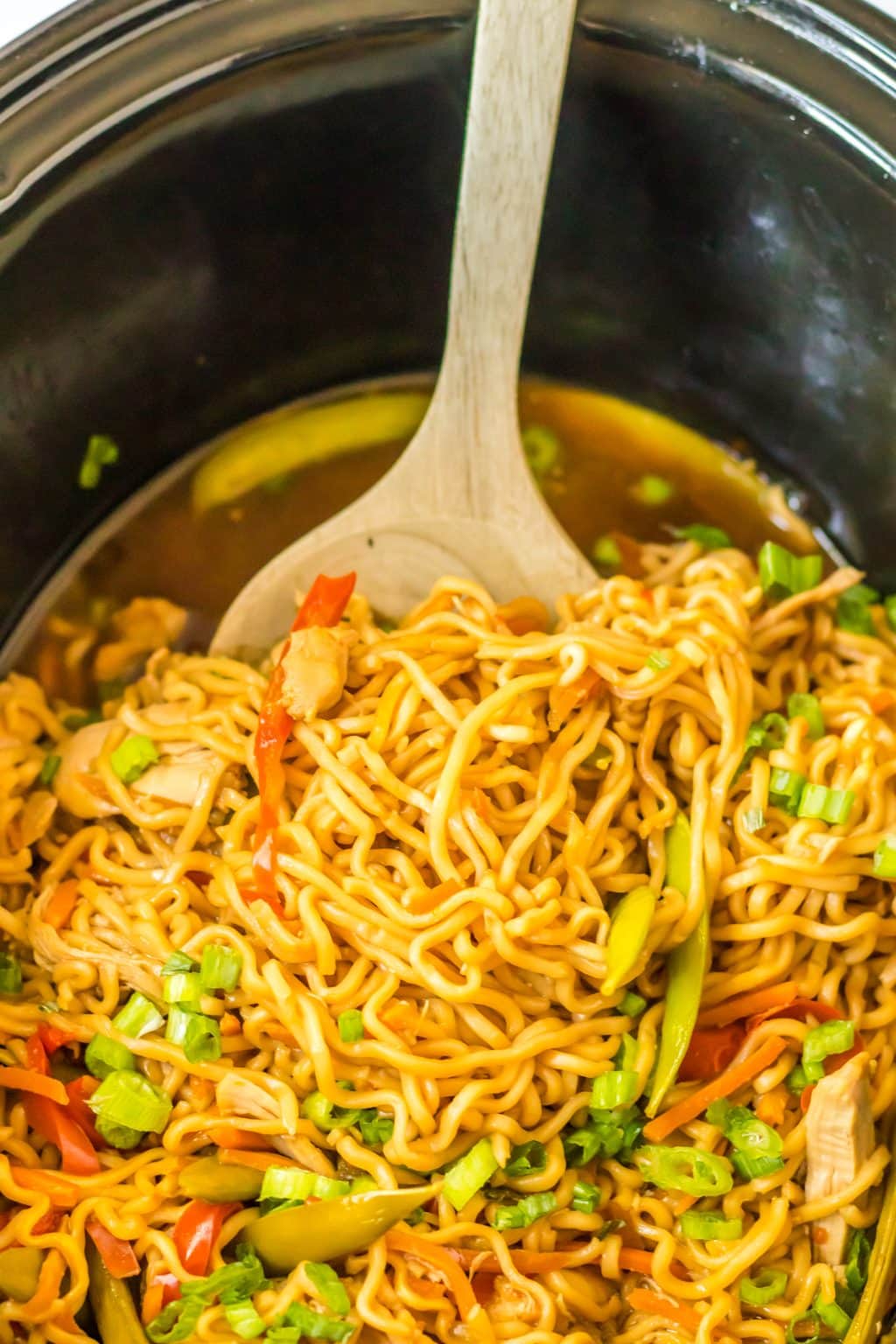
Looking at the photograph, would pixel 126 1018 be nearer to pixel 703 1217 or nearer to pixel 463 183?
pixel 703 1217

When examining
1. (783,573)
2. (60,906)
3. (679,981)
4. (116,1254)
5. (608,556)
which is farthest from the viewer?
(608,556)

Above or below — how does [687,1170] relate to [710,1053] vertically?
below

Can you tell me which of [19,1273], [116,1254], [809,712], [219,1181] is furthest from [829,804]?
[19,1273]

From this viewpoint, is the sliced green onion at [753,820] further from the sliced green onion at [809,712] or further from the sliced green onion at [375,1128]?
the sliced green onion at [375,1128]

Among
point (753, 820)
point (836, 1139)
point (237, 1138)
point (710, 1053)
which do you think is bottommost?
point (237, 1138)

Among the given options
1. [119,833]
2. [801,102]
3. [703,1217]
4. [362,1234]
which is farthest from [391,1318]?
[801,102]

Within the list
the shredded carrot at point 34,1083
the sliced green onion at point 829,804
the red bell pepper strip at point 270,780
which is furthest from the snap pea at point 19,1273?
the sliced green onion at point 829,804

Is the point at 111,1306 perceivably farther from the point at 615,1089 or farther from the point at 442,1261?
the point at 615,1089
